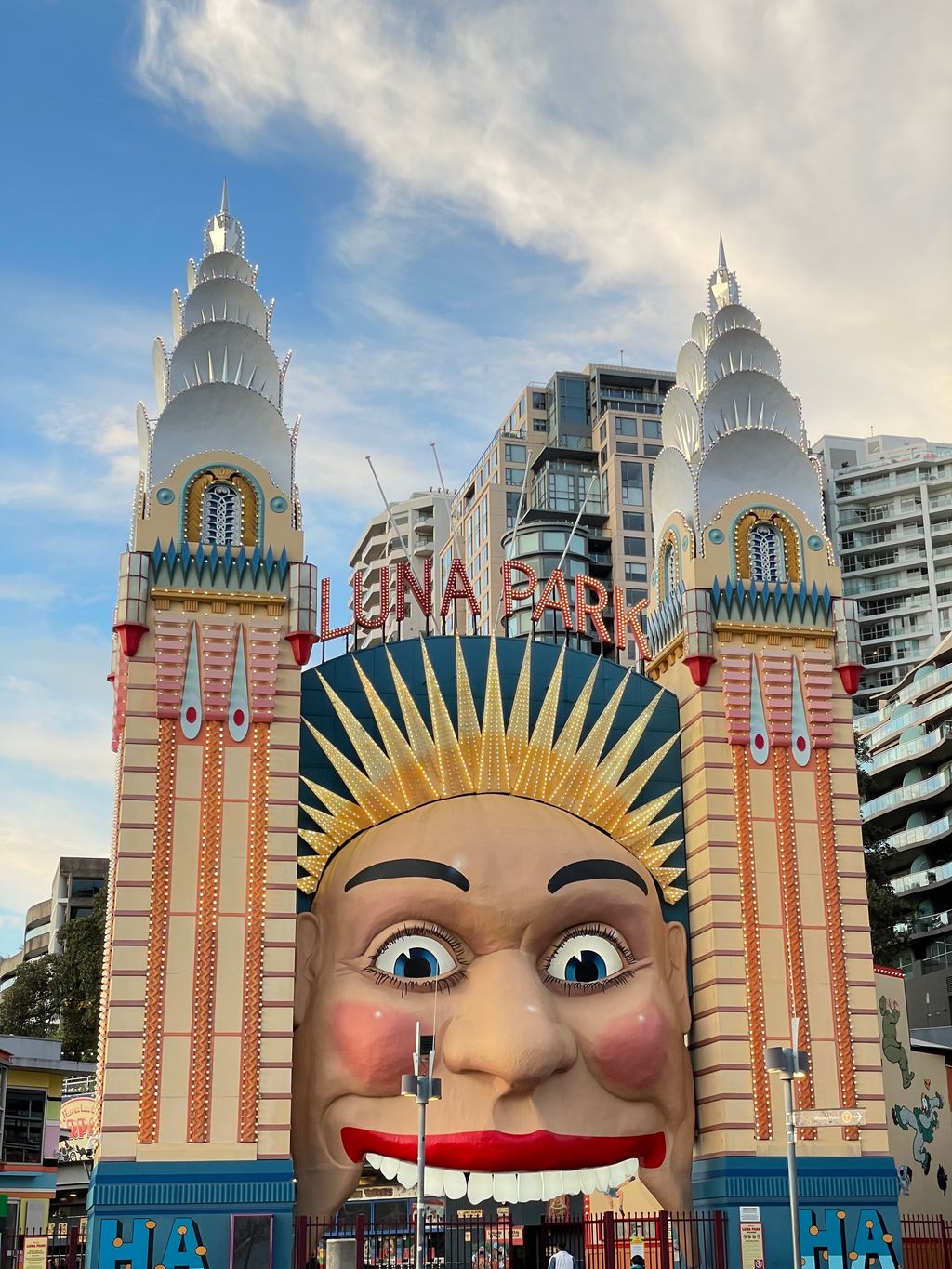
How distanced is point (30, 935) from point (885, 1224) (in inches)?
3739

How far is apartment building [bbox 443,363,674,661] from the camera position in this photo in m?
92.1

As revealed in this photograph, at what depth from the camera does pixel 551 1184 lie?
2505 cm

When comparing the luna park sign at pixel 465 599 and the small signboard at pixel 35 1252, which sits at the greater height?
the luna park sign at pixel 465 599

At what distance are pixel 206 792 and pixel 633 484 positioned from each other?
237 feet

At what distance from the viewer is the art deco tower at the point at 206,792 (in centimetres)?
2403

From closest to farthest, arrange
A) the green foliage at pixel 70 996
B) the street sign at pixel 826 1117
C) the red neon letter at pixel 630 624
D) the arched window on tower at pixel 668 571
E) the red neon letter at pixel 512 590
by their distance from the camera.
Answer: the street sign at pixel 826 1117 → the arched window on tower at pixel 668 571 → the red neon letter at pixel 630 624 → the red neon letter at pixel 512 590 → the green foliage at pixel 70 996

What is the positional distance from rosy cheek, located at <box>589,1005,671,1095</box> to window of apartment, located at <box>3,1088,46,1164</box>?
67.1 feet

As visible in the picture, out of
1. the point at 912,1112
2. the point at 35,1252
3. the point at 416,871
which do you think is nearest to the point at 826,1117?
the point at 416,871

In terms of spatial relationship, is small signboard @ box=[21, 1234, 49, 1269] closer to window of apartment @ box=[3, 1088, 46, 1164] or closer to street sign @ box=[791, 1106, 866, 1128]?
street sign @ box=[791, 1106, 866, 1128]

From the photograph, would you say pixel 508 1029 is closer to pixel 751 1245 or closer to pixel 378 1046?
pixel 378 1046

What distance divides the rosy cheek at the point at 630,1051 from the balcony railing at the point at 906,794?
51.1 meters

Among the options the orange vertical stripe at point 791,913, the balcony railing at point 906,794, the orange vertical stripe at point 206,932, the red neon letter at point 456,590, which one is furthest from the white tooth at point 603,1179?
the balcony railing at point 906,794

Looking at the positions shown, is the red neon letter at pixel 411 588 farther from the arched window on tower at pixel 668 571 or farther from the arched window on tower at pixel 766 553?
the arched window on tower at pixel 766 553

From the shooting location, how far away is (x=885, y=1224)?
25.9 m
